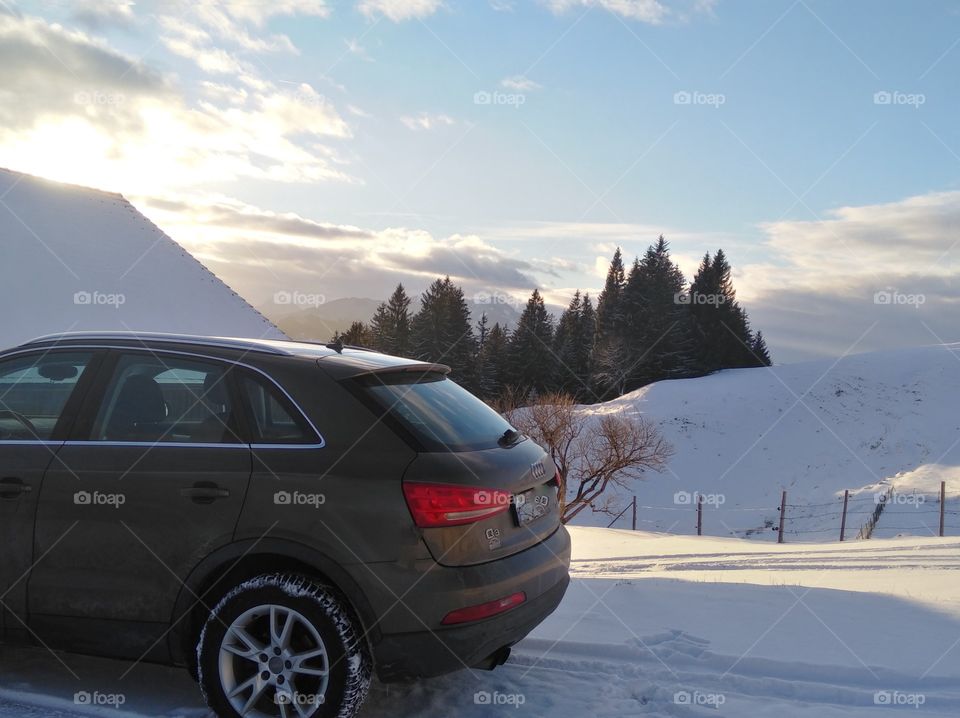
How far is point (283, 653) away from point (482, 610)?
947 mm

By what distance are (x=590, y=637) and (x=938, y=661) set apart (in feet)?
6.84

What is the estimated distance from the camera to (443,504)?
3.33 m

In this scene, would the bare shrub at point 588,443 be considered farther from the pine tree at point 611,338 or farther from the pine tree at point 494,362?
the pine tree at point 494,362

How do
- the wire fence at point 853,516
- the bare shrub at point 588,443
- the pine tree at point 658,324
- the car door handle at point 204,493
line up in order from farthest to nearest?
the pine tree at point 658,324
the bare shrub at point 588,443
the wire fence at point 853,516
the car door handle at point 204,493

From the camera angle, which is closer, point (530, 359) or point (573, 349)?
point (530, 359)

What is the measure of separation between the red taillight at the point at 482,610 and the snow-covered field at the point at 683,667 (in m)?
0.72

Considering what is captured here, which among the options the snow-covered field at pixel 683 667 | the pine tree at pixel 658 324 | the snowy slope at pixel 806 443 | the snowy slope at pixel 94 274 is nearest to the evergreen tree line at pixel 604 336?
the pine tree at pixel 658 324

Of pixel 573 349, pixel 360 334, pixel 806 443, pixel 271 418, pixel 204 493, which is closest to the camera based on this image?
pixel 204 493

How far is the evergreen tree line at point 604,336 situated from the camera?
62375mm

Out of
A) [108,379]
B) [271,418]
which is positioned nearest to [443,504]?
[271,418]

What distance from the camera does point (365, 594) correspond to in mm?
3318

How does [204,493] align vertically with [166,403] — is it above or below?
below

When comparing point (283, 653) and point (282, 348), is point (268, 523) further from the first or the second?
point (282, 348)

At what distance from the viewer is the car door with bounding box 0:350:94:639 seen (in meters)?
3.80
